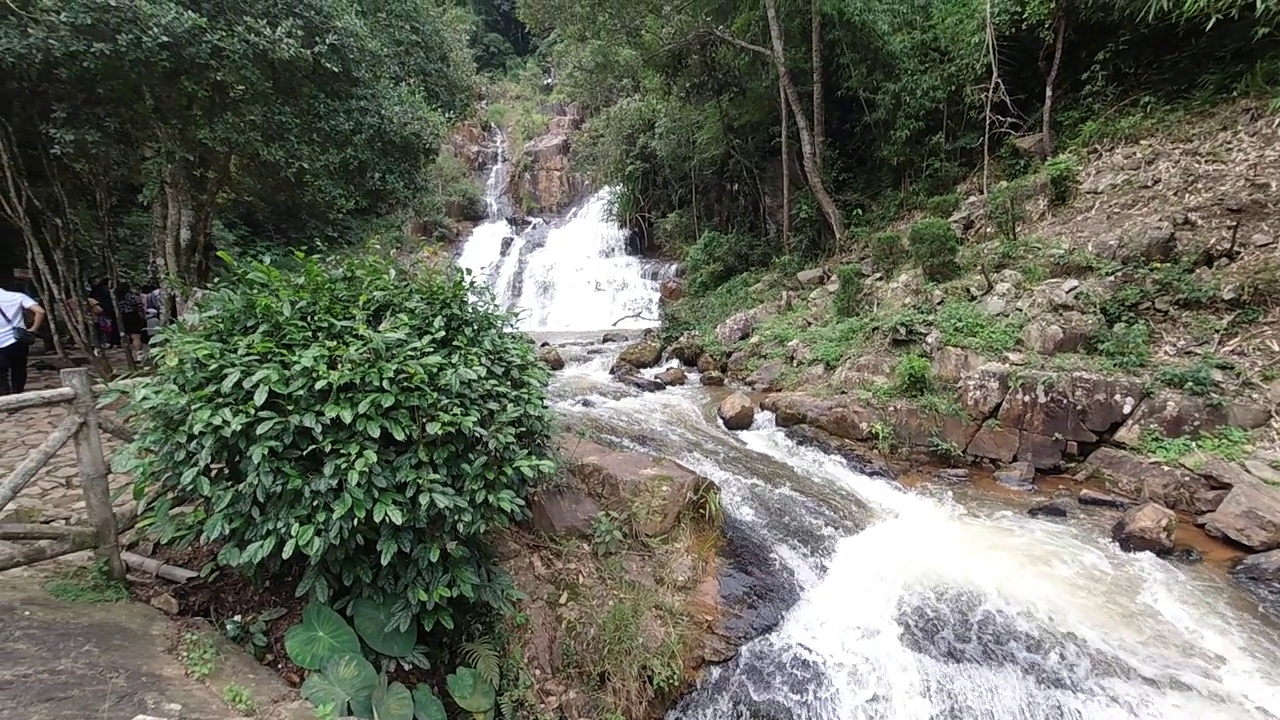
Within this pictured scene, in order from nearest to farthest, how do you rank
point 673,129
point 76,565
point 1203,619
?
point 76,565 → point 1203,619 → point 673,129

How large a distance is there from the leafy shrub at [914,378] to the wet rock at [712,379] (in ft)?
10.0

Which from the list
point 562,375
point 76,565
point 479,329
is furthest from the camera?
point 562,375

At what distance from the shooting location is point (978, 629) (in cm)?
390

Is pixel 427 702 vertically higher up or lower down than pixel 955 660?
higher up

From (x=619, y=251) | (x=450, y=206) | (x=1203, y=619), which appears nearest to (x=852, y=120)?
(x=619, y=251)

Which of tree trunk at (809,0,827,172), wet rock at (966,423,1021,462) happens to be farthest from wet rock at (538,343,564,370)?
tree trunk at (809,0,827,172)

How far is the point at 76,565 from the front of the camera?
313 cm

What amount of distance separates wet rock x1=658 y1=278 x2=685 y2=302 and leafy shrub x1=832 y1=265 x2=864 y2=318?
20.9ft

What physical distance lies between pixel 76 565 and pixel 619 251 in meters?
16.9

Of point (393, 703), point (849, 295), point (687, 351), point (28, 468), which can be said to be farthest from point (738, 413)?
point (28, 468)

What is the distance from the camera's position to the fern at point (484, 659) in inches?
119

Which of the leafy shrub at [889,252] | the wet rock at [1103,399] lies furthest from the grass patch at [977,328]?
the leafy shrub at [889,252]

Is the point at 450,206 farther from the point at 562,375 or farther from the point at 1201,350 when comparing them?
the point at 1201,350

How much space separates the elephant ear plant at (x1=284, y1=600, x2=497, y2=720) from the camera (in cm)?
259
